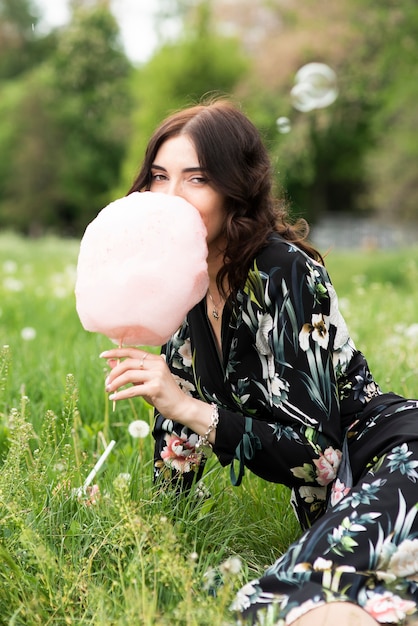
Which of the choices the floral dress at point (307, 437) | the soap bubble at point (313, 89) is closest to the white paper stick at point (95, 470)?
the floral dress at point (307, 437)

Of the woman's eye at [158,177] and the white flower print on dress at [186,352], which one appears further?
the white flower print on dress at [186,352]

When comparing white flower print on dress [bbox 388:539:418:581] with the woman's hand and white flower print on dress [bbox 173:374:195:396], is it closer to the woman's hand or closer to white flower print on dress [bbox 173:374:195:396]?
the woman's hand

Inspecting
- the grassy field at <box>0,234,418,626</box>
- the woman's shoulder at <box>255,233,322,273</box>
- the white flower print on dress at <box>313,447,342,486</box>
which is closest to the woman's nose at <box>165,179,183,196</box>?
the woman's shoulder at <box>255,233,322,273</box>

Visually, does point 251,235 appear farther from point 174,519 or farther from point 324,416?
point 174,519

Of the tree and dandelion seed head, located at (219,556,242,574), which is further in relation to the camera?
the tree

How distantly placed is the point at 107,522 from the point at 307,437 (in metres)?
0.52

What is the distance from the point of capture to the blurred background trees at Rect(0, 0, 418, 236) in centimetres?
1308

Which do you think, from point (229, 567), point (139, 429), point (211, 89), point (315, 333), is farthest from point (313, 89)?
point (211, 89)

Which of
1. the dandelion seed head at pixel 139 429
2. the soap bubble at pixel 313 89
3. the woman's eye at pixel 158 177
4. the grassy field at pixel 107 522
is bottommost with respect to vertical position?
the grassy field at pixel 107 522

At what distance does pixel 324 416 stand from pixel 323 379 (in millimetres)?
88

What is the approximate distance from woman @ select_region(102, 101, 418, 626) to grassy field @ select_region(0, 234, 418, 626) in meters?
0.16

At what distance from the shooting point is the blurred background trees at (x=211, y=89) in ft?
42.9

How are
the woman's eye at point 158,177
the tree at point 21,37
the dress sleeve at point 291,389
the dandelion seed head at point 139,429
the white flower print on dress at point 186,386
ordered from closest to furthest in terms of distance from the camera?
the dress sleeve at point 291,389, the woman's eye at point 158,177, the white flower print on dress at point 186,386, the dandelion seed head at point 139,429, the tree at point 21,37

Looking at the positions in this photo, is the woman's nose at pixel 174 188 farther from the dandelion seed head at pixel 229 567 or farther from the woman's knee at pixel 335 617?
the woman's knee at pixel 335 617
